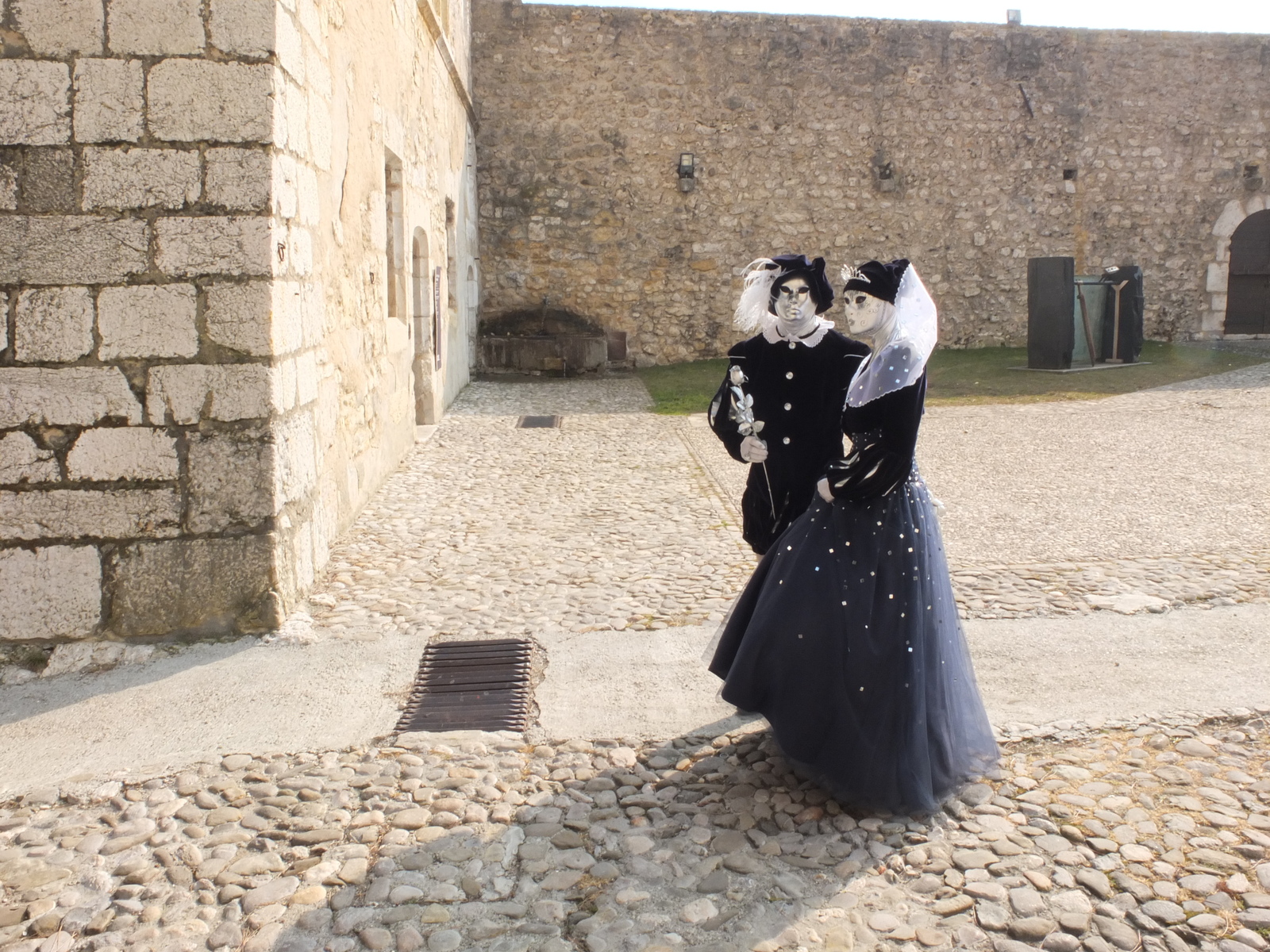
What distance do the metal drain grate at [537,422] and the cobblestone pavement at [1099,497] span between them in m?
1.33

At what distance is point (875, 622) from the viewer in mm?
2734

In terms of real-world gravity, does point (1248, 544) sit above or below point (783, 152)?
below

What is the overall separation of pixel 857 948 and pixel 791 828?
1.63ft

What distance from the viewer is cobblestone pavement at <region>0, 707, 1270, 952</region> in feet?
7.27

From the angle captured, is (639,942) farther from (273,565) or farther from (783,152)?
(783,152)

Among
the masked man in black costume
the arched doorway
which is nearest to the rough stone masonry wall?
the arched doorway

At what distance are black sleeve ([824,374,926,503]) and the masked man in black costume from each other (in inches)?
18.5

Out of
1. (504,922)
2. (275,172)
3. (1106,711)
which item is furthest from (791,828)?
(275,172)

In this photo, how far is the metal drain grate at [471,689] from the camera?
332 centimetres

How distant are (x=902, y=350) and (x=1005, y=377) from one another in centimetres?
1031

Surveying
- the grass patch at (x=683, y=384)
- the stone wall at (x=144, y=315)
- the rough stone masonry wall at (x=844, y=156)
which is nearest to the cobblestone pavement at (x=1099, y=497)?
the grass patch at (x=683, y=384)

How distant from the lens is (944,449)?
8.09 meters

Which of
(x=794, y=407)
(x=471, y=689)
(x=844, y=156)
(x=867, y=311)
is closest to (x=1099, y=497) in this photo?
(x=794, y=407)

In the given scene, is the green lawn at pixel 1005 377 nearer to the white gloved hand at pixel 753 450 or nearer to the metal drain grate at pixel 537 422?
the metal drain grate at pixel 537 422
